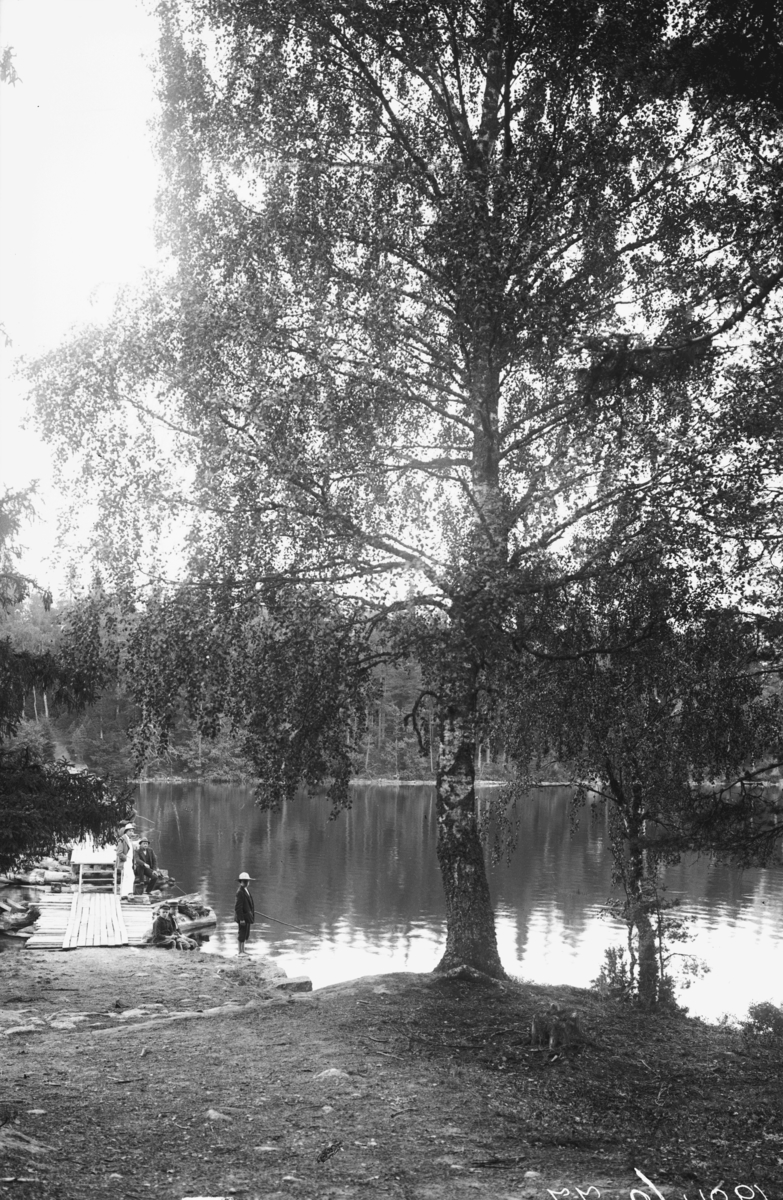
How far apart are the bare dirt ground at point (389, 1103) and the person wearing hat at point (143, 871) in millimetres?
19716

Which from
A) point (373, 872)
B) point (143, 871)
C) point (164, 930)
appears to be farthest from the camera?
point (373, 872)

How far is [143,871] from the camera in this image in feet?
102

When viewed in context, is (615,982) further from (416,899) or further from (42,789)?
(416,899)

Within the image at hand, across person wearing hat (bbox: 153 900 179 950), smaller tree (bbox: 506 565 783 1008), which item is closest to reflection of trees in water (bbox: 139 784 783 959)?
smaller tree (bbox: 506 565 783 1008)

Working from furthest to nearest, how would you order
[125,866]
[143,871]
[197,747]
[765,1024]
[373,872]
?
1. [197,747]
2. [373,872]
3. [125,866]
4. [143,871]
5. [765,1024]

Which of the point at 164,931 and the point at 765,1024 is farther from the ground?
the point at 765,1024

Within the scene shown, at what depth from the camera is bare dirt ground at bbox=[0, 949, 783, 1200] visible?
6.02m

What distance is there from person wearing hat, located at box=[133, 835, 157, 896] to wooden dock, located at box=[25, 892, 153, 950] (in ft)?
9.95

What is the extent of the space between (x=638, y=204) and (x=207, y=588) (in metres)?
7.34

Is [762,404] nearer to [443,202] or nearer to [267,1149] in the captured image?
[443,202]

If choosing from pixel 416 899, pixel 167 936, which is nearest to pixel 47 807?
pixel 167 936

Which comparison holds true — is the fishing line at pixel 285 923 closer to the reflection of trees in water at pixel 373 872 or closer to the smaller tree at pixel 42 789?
the reflection of trees in water at pixel 373 872

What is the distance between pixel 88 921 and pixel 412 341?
17.3 metres

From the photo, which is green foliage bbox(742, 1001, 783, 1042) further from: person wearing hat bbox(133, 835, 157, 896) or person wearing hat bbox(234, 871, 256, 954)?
person wearing hat bbox(133, 835, 157, 896)
